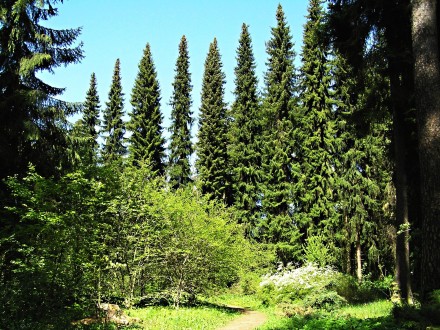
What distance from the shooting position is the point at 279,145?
93.2 feet

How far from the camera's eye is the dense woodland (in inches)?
307

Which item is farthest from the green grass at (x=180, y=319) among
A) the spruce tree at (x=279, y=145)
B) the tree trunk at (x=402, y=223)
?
the spruce tree at (x=279, y=145)

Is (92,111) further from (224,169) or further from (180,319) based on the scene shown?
(180,319)

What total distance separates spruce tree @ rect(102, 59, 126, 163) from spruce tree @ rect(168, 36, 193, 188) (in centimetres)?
549

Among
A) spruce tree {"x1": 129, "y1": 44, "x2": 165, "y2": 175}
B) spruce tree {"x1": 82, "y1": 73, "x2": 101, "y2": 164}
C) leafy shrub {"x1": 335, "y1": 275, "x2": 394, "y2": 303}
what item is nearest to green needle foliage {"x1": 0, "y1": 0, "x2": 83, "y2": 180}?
leafy shrub {"x1": 335, "y1": 275, "x2": 394, "y2": 303}

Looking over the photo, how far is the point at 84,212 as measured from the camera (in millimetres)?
8797

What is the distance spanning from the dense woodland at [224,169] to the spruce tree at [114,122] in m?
0.15

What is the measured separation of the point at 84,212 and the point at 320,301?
30.3 feet

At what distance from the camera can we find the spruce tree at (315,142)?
25438 mm

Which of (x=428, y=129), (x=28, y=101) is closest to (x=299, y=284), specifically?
(x=428, y=129)

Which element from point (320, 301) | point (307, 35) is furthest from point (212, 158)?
point (320, 301)

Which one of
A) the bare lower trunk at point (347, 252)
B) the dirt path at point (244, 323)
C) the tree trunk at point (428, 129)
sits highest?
the tree trunk at point (428, 129)

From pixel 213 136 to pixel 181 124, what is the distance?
3876 millimetres

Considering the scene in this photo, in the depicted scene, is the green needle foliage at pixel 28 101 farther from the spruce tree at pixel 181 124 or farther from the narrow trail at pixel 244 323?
the spruce tree at pixel 181 124
